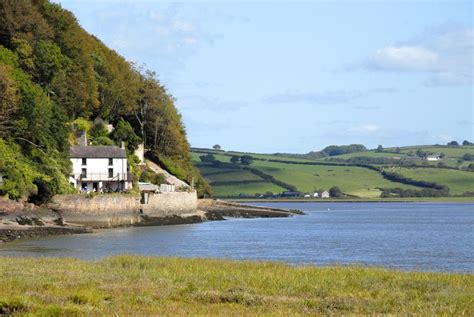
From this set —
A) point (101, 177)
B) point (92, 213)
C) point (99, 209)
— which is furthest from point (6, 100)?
point (101, 177)

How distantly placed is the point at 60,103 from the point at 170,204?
51.7ft

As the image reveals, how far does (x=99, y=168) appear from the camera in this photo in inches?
3738

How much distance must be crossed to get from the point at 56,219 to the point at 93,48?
43724mm

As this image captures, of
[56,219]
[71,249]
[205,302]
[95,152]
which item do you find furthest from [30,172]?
[205,302]

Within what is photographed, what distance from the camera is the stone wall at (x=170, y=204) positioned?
3693 inches

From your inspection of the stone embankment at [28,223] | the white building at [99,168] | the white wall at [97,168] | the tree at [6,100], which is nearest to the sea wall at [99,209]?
the stone embankment at [28,223]

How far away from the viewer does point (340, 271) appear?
34.4 m

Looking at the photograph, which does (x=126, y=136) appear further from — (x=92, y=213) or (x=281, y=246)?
(x=281, y=246)

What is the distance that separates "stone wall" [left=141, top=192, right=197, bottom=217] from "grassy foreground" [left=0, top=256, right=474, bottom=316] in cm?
5679

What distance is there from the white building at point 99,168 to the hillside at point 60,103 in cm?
315

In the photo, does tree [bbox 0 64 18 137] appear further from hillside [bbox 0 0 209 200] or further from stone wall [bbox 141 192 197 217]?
stone wall [bbox 141 192 197 217]

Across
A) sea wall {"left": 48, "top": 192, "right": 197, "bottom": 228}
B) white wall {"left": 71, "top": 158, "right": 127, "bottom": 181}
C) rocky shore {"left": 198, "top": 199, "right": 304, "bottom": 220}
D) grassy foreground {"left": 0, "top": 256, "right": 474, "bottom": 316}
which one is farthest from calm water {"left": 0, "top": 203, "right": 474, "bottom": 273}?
rocky shore {"left": 198, "top": 199, "right": 304, "bottom": 220}

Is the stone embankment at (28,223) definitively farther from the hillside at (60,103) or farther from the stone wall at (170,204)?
the stone wall at (170,204)

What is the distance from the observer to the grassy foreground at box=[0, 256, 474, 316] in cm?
2445
